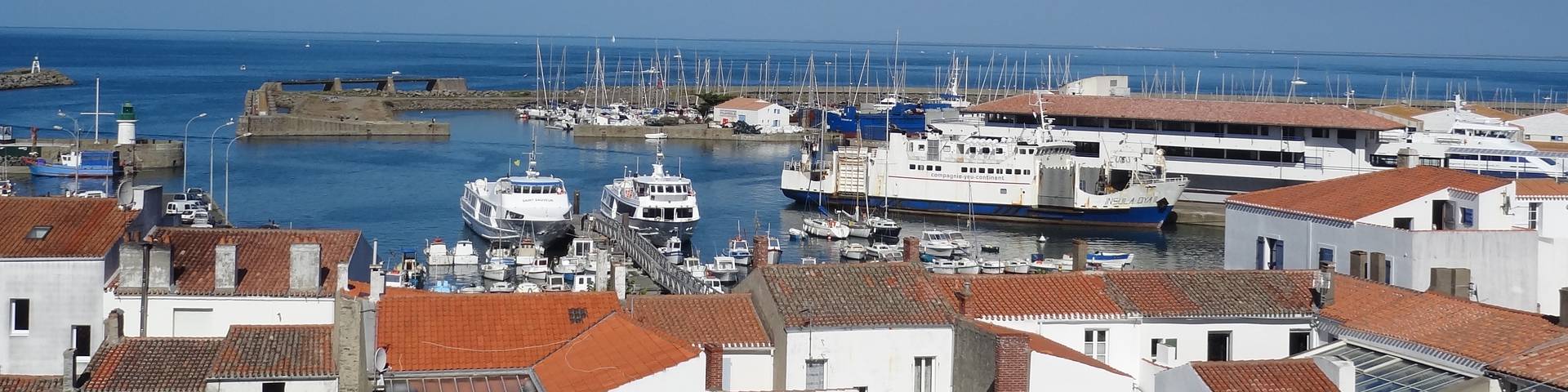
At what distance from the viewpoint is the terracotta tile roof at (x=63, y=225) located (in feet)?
56.7

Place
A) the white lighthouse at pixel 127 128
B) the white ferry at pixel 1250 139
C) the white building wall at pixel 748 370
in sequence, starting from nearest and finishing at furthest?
the white building wall at pixel 748 370 → the white ferry at pixel 1250 139 → the white lighthouse at pixel 127 128

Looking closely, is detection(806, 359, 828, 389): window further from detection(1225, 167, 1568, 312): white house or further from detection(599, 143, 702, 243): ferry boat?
detection(599, 143, 702, 243): ferry boat

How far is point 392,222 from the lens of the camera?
161ft

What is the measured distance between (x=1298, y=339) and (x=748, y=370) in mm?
5378

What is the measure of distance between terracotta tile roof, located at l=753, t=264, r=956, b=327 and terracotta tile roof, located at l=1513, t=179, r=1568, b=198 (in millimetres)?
9032

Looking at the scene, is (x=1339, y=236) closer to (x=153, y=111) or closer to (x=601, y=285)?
(x=601, y=285)

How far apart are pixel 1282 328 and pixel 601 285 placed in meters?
8.63

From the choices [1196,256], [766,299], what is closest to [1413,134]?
[1196,256]

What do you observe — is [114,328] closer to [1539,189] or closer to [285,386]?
[285,386]

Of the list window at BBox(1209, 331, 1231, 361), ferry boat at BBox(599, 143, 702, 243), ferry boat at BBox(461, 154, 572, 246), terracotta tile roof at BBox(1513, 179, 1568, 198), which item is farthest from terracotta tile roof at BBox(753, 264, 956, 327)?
ferry boat at BBox(599, 143, 702, 243)

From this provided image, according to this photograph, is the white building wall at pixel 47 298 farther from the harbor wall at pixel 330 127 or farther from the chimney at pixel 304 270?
the harbor wall at pixel 330 127

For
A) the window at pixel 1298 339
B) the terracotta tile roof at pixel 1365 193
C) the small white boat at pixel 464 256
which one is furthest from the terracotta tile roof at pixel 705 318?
the small white boat at pixel 464 256

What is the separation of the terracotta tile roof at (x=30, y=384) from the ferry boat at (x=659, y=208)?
93.3 ft

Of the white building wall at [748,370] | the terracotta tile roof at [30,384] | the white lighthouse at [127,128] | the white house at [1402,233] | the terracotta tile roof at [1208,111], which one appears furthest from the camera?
the white lighthouse at [127,128]
